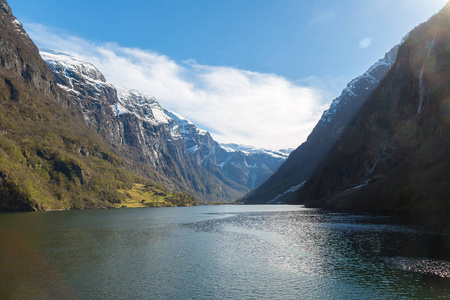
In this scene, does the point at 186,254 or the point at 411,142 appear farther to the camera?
the point at 411,142

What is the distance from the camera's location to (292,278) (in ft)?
160

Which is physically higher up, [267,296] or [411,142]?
[411,142]

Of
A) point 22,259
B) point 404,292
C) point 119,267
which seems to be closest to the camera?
point 404,292

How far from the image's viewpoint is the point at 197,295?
41375 millimetres

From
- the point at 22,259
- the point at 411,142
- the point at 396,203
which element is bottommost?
the point at 22,259

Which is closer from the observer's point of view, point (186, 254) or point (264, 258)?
point (264, 258)

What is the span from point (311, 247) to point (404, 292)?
1300 inches

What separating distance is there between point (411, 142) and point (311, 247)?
160 meters

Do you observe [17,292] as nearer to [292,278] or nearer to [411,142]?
[292,278]

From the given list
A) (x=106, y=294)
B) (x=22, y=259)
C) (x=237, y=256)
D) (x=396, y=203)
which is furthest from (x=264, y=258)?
(x=396, y=203)

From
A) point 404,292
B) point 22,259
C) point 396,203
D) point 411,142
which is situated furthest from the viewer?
point 411,142

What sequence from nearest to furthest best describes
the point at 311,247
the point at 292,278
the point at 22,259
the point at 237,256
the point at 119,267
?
the point at 292,278 → the point at 119,267 → the point at 22,259 → the point at 237,256 → the point at 311,247

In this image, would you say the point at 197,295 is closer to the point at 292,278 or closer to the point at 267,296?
the point at 267,296

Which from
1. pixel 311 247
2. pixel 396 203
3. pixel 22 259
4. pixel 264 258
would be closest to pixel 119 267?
pixel 22 259
